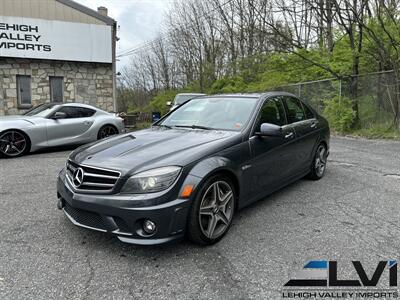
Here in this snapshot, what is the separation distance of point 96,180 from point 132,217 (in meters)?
0.52

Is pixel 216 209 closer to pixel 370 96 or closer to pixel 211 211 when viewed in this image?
pixel 211 211

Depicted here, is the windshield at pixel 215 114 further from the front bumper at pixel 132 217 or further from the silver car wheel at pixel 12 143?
the silver car wheel at pixel 12 143

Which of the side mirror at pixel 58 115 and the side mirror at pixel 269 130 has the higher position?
the side mirror at pixel 58 115

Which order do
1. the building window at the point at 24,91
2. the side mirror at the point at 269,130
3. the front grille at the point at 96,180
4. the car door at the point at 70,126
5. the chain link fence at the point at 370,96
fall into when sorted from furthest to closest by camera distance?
the building window at the point at 24,91
the chain link fence at the point at 370,96
the car door at the point at 70,126
the side mirror at the point at 269,130
the front grille at the point at 96,180

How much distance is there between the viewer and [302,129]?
478 cm

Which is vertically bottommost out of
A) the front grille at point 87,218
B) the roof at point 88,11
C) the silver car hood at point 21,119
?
the front grille at point 87,218

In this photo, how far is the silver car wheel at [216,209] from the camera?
308 cm

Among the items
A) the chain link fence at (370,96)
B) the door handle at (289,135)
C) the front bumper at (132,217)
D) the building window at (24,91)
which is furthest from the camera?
the building window at (24,91)

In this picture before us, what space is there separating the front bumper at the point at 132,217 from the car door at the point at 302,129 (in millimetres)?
2438

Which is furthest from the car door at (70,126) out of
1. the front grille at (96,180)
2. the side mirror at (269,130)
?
the side mirror at (269,130)

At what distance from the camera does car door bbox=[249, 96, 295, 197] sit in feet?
12.1

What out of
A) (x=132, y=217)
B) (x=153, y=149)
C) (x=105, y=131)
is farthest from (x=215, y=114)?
(x=105, y=131)

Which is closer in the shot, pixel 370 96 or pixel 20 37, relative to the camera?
pixel 370 96

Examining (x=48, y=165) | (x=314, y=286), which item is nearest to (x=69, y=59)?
(x=48, y=165)
